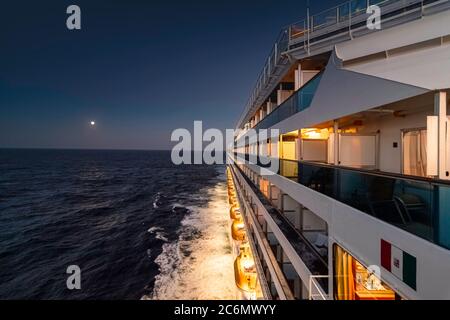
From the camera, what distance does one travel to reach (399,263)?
3.95 m

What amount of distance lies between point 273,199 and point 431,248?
1313 cm

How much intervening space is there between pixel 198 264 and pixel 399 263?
19.9 metres

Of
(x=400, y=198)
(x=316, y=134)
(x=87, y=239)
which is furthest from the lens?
(x=87, y=239)

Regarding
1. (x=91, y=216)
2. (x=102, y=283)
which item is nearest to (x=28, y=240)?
(x=91, y=216)

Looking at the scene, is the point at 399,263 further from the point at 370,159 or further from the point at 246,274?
the point at 246,274

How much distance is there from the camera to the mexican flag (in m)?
3.70

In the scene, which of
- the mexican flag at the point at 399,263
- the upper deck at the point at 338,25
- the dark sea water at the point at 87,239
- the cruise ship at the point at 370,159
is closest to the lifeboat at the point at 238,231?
the cruise ship at the point at 370,159

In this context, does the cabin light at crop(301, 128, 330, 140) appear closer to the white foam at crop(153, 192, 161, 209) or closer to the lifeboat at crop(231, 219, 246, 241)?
the lifeboat at crop(231, 219, 246, 241)

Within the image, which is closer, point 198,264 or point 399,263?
point 399,263

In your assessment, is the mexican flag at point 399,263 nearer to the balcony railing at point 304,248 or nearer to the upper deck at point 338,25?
the balcony railing at point 304,248

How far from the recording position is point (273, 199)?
16.4 metres

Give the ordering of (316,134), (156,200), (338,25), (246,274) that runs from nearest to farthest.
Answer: (338,25) → (316,134) → (246,274) → (156,200)

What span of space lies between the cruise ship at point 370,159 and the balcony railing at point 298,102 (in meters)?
0.08

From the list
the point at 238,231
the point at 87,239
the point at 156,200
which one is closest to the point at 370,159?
the point at 238,231
